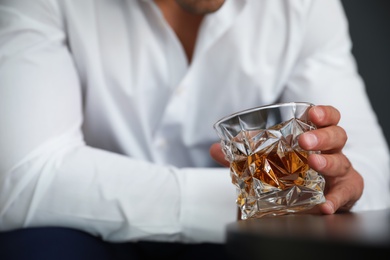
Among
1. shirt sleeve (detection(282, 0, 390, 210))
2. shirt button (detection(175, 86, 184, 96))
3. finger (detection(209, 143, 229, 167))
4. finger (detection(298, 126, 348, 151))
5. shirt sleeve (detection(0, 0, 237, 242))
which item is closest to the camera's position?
finger (detection(298, 126, 348, 151))

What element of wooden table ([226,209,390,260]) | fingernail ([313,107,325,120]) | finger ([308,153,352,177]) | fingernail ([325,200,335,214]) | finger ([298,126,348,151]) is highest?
wooden table ([226,209,390,260])

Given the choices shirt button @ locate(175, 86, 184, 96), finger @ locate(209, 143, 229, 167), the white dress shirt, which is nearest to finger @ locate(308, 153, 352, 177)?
finger @ locate(209, 143, 229, 167)

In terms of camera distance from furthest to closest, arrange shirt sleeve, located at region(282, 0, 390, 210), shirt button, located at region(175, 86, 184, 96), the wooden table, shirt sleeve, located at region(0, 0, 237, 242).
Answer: shirt button, located at region(175, 86, 184, 96)
shirt sleeve, located at region(282, 0, 390, 210)
shirt sleeve, located at region(0, 0, 237, 242)
the wooden table

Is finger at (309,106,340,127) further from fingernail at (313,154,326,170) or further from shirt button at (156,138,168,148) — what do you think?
shirt button at (156,138,168,148)

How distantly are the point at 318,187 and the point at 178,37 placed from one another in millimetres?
734

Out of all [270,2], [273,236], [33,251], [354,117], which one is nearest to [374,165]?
[354,117]

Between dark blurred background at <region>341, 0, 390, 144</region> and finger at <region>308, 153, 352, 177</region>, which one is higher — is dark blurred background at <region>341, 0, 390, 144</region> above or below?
below

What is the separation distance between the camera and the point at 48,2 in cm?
108

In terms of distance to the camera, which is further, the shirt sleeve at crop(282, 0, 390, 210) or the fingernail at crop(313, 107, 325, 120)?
the shirt sleeve at crop(282, 0, 390, 210)

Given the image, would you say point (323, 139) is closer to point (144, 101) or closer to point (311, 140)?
point (311, 140)

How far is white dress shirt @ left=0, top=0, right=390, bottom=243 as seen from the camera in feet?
2.98

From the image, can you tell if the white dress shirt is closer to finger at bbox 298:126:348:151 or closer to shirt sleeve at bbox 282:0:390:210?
→ shirt sleeve at bbox 282:0:390:210

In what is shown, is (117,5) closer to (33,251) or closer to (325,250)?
(33,251)

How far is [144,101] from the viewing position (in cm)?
119
